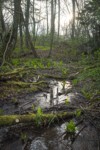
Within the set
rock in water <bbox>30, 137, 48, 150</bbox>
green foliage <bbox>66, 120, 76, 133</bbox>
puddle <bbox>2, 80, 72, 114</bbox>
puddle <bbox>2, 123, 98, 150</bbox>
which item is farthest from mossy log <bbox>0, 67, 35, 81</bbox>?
green foliage <bbox>66, 120, 76, 133</bbox>

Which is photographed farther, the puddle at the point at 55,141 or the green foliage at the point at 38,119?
the green foliage at the point at 38,119

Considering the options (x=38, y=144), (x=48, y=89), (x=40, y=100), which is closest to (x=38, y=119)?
(x=38, y=144)

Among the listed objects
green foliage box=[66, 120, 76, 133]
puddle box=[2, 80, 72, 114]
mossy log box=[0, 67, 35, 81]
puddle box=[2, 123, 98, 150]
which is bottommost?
puddle box=[2, 123, 98, 150]

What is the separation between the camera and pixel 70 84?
9.39 m

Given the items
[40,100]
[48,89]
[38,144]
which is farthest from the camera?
[48,89]

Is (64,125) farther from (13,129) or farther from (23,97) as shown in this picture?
(23,97)

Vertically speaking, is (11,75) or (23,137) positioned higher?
(11,75)

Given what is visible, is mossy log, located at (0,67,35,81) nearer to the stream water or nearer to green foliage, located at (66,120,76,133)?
the stream water

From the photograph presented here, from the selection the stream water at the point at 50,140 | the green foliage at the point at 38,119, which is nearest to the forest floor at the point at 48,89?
the stream water at the point at 50,140

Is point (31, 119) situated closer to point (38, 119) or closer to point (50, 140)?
point (38, 119)

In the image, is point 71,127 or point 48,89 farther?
point 48,89

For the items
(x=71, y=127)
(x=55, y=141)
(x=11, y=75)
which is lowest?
(x=55, y=141)

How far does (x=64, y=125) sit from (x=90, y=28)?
1217 centimetres

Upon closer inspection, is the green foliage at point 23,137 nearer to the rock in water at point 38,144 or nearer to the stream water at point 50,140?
the stream water at point 50,140
